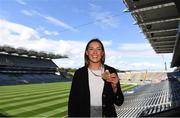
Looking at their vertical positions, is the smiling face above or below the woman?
above

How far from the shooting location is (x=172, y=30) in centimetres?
1911

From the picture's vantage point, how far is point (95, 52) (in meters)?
3.60

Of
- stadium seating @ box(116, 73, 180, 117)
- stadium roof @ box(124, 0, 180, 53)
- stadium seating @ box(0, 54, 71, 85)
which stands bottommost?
stadium seating @ box(116, 73, 180, 117)

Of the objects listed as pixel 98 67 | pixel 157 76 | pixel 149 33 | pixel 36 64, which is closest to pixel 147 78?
pixel 157 76

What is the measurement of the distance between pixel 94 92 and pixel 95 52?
1.69 feet

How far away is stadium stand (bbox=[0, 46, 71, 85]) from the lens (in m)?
66.7

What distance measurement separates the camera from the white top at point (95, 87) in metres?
3.42

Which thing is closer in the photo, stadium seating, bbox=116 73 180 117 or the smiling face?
the smiling face

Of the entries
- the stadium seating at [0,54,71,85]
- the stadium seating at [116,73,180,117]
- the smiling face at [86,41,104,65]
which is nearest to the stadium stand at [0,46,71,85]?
the stadium seating at [0,54,71,85]

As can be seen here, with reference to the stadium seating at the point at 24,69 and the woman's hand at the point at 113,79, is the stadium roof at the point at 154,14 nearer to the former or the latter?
the woman's hand at the point at 113,79

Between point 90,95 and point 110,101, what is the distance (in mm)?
256

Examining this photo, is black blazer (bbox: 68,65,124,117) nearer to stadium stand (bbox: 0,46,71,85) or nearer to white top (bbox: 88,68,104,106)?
white top (bbox: 88,68,104,106)

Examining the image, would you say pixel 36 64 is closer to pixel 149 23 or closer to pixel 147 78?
pixel 147 78

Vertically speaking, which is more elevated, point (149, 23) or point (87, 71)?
point (149, 23)
